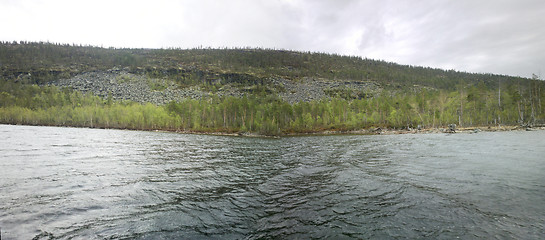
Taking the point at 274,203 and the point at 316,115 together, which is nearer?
the point at 274,203

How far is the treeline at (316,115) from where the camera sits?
285 ft

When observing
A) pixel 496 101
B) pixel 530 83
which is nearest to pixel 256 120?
pixel 496 101

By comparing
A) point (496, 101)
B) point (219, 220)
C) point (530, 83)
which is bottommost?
point (219, 220)

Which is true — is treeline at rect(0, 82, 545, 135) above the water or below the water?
above

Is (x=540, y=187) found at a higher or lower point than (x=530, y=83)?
lower

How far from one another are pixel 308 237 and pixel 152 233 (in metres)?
5.21

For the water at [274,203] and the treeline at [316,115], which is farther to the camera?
the treeline at [316,115]

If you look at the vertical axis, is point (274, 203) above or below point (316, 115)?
below

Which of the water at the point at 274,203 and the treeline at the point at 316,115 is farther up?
the treeline at the point at 316,115

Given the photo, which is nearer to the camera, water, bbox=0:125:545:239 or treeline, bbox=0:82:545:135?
water, bbox=0:125:545:239

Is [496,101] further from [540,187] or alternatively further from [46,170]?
[46,170]

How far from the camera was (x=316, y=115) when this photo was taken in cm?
10325

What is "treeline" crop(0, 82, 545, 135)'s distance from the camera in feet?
285

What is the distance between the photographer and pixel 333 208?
1038 cm
